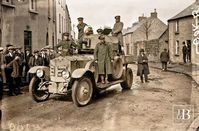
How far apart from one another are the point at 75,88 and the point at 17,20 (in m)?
4.62

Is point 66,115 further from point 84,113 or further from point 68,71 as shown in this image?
point 68,71

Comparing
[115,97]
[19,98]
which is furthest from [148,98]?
[19,98]

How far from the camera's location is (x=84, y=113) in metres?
5.45

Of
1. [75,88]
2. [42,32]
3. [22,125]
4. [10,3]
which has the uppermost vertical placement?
[10,3]

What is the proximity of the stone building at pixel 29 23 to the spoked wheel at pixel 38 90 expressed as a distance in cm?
230

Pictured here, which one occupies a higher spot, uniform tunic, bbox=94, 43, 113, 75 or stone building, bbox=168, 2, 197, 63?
stone building, bbox=168, 2, 197, 63

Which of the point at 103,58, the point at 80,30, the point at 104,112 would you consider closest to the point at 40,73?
the point at 103,58

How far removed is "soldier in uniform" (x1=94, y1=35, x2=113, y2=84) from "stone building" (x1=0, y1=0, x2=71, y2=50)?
6.68ft

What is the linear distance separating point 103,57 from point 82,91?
998 millimetres

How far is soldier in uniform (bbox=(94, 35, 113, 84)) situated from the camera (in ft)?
21.7

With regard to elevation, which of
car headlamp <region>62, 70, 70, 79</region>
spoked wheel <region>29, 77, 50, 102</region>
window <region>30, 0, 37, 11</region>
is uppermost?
window <region>30, 0, 37, 11</region>

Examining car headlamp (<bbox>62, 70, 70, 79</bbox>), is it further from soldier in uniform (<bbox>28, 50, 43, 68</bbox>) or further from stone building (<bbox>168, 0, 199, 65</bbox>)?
soldier in uniform (<bbox>28, 50, 43, 68</bbox>)

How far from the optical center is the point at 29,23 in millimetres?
10156
